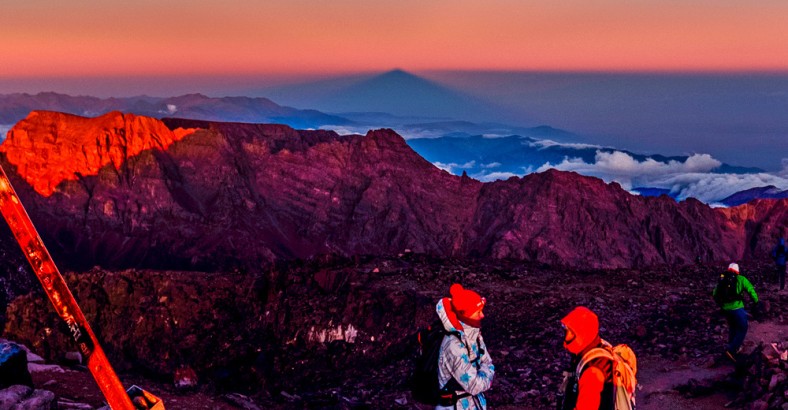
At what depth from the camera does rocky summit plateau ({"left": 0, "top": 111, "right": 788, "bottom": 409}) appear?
46.0 ft

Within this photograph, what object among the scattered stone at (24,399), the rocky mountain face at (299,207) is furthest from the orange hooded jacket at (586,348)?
the rocky mountain face at (299,207)

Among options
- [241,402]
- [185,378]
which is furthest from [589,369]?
[185,378]

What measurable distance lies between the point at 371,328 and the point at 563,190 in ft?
166

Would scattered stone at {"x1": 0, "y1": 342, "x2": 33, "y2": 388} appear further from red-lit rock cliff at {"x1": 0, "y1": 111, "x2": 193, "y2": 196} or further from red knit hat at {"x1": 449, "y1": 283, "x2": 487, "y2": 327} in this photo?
red-lit rock cliff at {"x1": 0, "y1": 111, "x2": 193, "y2": 196}

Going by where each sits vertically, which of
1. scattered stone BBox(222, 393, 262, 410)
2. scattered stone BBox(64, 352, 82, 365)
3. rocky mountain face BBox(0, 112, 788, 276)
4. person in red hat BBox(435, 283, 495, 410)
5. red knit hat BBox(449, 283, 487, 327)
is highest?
red knit hat BBox(449, 283, 487, 327)

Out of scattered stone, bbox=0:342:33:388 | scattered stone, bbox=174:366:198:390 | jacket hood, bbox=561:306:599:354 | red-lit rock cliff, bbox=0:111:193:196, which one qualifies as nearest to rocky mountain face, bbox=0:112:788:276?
red-lit rock cliff, bbox=0:111:193:196

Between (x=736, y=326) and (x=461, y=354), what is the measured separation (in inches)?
297

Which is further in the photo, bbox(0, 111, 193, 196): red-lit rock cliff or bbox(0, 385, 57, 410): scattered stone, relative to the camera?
bbox(0, 111, 193, 196): red-lit rock cliff

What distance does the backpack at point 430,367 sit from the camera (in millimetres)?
5711

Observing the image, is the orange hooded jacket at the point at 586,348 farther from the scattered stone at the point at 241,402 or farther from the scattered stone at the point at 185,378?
the scattered stone at the point at 185,378

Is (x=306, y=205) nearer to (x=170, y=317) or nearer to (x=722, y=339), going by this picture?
(x=170, y=317)

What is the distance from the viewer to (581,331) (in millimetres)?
4879

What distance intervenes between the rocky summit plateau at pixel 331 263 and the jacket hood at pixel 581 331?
20.3 ft

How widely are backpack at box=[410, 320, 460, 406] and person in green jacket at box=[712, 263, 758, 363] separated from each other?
6.96m
